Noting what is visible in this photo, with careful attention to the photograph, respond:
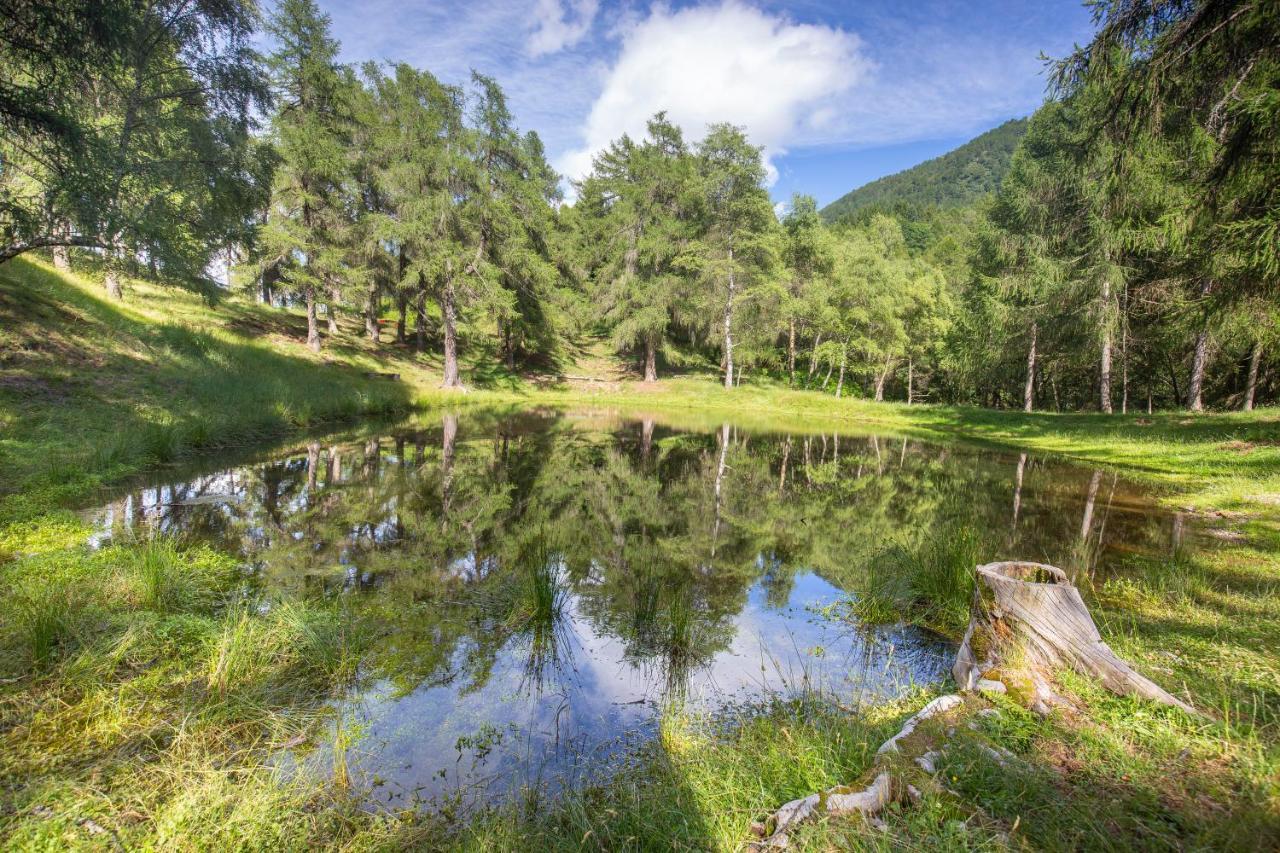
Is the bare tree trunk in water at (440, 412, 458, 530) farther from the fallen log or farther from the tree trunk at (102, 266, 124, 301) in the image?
the tree trunk at (102, 266, 124, 301)

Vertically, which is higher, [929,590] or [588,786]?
[929,590]

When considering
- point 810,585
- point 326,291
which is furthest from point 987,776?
point 326,291

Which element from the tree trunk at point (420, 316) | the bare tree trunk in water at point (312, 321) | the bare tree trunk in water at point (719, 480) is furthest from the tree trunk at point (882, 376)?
the bare tree trunk in water at point (312, 321)

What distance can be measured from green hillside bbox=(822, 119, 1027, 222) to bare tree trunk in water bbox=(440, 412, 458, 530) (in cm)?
14003

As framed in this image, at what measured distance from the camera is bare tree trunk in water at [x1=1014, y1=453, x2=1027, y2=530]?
10.8 meters

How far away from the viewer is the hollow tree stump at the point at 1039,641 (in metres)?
3.45

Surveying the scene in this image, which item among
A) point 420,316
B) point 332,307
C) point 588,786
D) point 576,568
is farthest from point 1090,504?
point 332,307

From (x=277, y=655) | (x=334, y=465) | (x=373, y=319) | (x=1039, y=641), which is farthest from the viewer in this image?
(x=373, y=319)

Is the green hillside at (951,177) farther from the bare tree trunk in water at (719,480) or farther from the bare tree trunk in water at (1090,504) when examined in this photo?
the bare tree trunk in water at (1090,504)

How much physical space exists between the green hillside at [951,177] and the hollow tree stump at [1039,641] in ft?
496

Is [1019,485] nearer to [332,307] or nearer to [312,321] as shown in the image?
[312,321]

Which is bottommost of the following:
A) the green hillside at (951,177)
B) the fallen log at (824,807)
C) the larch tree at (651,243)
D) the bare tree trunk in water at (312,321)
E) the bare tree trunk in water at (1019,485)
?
the bare tree trunk in water at (1019,485)

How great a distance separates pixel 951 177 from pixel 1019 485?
18220 centimetres

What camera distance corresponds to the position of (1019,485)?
13336 mm
